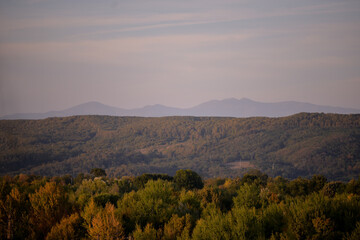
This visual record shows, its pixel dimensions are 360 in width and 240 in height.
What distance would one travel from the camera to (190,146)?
172 meters

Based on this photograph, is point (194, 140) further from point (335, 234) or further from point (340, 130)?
A: point (335, 234)

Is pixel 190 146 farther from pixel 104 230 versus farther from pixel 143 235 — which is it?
pixel 104 230

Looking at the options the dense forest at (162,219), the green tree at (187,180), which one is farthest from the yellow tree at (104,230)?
the green tree at (187,180)

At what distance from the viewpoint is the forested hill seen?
114500 millimetres

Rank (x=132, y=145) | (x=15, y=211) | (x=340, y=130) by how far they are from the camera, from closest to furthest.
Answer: (x=15, y=211) < (x=340, y=130) < (x=132, y=145)

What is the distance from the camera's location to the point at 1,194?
11.0 metres

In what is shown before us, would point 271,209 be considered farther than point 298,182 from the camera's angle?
No

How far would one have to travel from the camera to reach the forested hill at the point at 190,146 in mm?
114500

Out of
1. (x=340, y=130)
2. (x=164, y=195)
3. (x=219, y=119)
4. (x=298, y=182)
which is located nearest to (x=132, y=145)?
(x=219, y=119)

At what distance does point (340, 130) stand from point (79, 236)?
152875mm

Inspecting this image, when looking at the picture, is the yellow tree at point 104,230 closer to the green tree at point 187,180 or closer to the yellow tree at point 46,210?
the yellow tree at point 46,210

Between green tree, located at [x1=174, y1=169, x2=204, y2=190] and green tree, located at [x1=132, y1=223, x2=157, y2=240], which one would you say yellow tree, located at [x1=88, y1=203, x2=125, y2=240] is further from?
green tree, located at [x1=174, y1=169, x2=204, y2=190]

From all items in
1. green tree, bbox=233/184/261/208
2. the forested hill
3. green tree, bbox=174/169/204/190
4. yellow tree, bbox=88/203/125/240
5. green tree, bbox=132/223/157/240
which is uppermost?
yellow tree, bbox=88/203/125/240

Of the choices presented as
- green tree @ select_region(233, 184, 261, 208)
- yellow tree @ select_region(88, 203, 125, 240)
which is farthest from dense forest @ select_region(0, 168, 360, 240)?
green tree @ select_region(233, 184, 261, 208)
